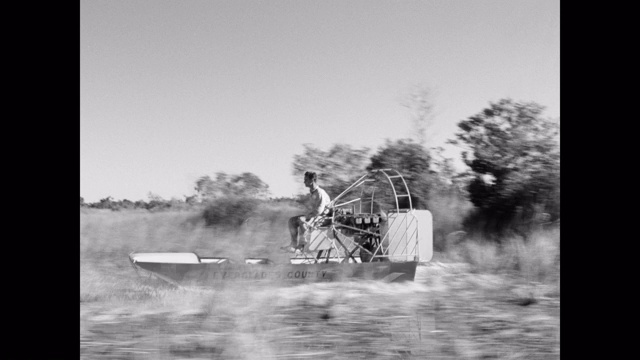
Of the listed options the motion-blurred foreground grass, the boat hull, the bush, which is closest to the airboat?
the boat hull

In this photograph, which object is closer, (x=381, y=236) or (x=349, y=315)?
(x=381, y=236)

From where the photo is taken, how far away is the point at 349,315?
646 centimetres

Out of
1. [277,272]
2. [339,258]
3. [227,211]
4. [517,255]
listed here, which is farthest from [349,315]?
[227,211]

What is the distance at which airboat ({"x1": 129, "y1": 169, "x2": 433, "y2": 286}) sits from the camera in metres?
5.54

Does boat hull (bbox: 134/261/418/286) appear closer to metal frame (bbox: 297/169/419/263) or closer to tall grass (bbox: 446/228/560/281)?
metal frame (bbox: 297/169/419/263)

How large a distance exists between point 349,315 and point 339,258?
839 mm

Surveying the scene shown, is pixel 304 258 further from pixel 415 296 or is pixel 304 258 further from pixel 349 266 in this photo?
pixel 415 296

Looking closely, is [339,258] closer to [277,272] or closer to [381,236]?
[381,236]

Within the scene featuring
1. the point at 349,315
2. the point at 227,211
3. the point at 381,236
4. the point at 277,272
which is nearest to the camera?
the point at 277,272

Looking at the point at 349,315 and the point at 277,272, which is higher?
the point at 277,272

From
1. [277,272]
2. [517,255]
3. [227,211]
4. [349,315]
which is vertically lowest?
[349,315]

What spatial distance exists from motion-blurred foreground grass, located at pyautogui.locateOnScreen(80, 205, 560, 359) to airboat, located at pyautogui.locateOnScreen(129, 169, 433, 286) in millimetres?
192
